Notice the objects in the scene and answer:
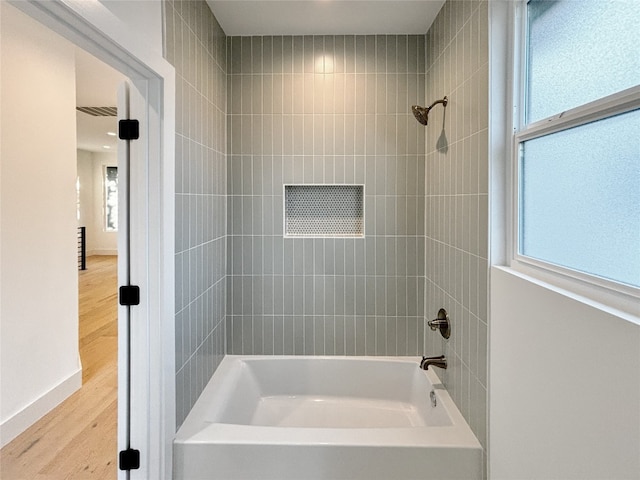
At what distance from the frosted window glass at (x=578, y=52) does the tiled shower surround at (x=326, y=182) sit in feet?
4.21

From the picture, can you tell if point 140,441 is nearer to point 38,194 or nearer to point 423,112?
point 38,194

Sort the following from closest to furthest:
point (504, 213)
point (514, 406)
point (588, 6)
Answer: point (588, 6)
point (514, 406)
point (504, 213)

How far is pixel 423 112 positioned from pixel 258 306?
5.35ft

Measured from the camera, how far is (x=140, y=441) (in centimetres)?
175

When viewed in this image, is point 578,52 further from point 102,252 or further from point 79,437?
point 102,252

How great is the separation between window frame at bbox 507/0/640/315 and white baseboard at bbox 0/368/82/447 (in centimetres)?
284

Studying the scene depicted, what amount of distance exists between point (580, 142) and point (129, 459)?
199cm

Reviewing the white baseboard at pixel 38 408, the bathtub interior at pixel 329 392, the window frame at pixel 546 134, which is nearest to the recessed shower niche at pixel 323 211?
the bathtub interior at pixel 329 392

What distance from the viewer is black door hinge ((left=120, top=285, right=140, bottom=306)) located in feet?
5.62

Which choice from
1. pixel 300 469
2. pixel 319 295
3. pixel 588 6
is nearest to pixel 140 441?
pixel 300 469

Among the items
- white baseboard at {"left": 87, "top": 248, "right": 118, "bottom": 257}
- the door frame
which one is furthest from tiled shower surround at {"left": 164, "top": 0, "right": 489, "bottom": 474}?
white baseboard at {"left": 87, "top": 248, "right": 118, "bottom": 257}

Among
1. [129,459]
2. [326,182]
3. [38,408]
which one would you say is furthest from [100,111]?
[129,459]

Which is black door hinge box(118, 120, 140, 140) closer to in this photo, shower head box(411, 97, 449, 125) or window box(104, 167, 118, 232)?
shower head box(411, 97, 449, 125)

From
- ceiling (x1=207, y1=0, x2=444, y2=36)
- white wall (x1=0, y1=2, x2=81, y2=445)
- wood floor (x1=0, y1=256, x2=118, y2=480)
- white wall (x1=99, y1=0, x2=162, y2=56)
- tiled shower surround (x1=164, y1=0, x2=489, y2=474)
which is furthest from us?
tiled shower surround (x1=164, y1=0, x2=489, y2=474)
